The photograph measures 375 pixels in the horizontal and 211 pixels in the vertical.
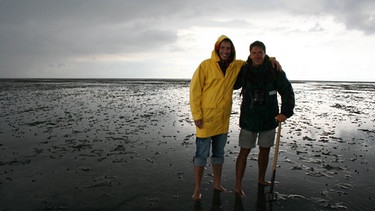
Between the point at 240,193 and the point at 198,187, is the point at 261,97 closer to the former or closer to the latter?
the point at 240,193

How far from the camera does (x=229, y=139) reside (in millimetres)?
12141

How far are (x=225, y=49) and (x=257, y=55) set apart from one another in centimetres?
77

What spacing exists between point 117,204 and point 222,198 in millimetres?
2383

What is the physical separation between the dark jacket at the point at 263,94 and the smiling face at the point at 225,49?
619 mm

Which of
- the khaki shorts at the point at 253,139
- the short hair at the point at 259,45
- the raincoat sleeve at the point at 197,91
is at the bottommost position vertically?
the khaki shorts at the point at 253,139

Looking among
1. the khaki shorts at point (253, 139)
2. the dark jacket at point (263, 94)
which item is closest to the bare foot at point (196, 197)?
the khaki shorts at point (253, 139)

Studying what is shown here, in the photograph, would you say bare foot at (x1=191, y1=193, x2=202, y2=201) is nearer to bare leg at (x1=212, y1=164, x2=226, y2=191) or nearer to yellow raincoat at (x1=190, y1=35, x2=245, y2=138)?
bare leg at (x1=212, y1=164, x2=226, y2=191)

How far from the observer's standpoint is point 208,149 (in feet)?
19.9

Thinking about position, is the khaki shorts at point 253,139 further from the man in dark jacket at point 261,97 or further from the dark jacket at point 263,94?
the dark jacket at point 263,94

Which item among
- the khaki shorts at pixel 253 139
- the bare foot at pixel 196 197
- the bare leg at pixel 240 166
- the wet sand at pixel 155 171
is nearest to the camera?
the wet sand at pixel 155 171

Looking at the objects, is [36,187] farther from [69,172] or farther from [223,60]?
[223,60]

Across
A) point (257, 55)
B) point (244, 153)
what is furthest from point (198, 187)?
point (257, 55)

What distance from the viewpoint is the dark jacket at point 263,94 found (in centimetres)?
596

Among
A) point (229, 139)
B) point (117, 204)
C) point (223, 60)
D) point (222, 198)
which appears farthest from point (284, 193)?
point (229, 139)
